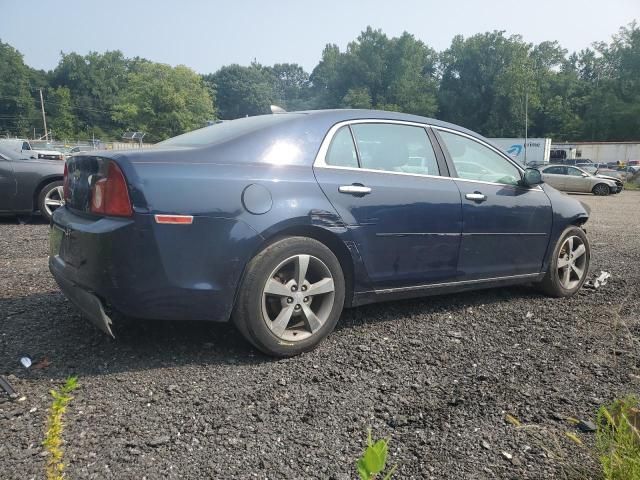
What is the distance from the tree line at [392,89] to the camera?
74.1 m

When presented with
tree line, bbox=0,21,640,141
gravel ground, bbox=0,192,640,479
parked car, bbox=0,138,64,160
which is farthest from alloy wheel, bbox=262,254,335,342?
tree line, bbox=0,21,640,141

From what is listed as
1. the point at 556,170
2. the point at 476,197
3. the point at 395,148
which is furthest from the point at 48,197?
the point at 556,170

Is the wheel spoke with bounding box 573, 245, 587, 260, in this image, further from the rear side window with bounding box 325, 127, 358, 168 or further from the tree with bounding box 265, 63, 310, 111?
the tree with bounding box 265, 63, 310, 111

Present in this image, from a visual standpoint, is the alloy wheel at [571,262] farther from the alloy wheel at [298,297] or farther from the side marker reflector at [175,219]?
the side marker reflector at [175,219]

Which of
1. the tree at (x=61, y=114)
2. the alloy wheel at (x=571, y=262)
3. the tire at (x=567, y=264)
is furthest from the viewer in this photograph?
the tree at (x=61, y=114)

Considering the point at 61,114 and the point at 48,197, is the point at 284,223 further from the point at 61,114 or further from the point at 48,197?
the point at 61,114

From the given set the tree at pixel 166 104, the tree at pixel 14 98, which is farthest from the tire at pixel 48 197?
the tree at pixel 14 98

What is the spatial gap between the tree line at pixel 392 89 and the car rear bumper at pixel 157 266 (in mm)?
66776

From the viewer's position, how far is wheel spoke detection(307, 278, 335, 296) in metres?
3.03

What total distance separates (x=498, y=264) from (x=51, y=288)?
365cm

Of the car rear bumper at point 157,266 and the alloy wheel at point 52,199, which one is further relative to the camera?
the alloy wheel at point 52,199

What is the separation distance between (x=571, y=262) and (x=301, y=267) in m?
2.88

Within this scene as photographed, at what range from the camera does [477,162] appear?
405 centimetres

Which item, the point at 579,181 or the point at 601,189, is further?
the point at 579,181
